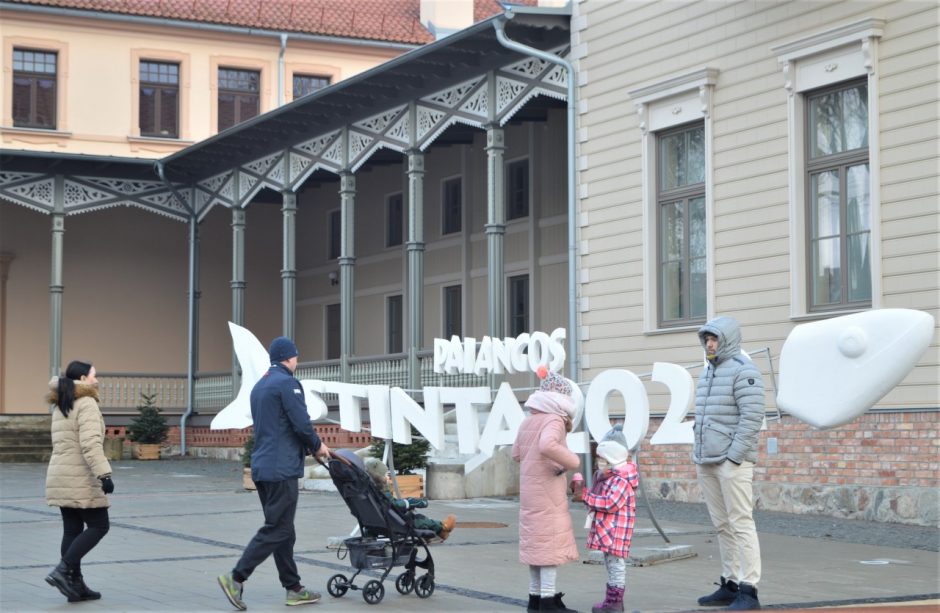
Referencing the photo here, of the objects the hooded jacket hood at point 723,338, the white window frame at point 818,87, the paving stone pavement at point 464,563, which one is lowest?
the paving stone pavement at point 464,563

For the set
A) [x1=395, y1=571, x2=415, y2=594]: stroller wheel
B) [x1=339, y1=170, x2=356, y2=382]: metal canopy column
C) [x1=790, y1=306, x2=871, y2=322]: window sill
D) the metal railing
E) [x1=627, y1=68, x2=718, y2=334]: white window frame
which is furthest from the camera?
the metal railing

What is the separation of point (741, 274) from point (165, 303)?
2258 cm

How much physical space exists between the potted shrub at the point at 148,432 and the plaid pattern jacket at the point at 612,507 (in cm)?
2346

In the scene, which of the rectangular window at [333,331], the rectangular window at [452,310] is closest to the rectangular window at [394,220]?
the rectangular window at [452,310]

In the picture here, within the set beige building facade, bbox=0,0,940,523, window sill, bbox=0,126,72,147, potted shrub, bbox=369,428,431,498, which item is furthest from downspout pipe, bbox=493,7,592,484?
window sill, bbox=0,126,72,147

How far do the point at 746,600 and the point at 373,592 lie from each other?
2.53 metres

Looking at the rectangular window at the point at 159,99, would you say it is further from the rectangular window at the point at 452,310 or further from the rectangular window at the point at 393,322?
the rectangular window at the point at 452,310

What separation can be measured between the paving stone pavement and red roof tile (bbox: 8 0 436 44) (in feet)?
66.1

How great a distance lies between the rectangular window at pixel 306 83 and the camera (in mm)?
37500

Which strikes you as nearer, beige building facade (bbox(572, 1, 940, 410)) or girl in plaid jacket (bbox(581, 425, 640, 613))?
girl in plaid jacket (bbox(581, 425, 640, 613))

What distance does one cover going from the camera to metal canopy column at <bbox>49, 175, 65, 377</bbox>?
31.2m

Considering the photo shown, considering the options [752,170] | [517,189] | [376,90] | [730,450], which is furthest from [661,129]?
[730,450]

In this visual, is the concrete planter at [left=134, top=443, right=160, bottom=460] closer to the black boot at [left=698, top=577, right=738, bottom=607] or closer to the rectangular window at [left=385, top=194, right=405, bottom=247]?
the rectangular window at [left=385, top=194, right=405, bottom=247]

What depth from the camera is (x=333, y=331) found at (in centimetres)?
3497
